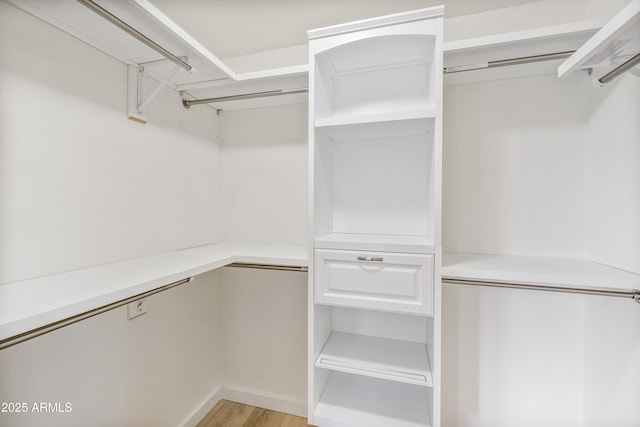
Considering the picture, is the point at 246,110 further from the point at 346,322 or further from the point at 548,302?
the point at 548,302

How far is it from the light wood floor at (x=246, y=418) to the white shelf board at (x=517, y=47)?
2118mm

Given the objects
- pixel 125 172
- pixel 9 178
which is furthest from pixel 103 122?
pixel 9 178

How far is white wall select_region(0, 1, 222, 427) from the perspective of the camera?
0.88 m

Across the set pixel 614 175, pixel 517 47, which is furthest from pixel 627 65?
pixel 614 175

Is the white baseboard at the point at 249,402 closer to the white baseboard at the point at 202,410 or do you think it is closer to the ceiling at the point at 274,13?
the white baseboard at the point at 202,410

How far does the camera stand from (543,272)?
3.36 ft

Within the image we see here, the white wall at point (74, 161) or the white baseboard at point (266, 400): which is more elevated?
the white wall at point (74, 161)

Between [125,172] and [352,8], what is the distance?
1322mm

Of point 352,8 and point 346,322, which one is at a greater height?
point 352,8

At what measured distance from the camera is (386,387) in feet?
4.71

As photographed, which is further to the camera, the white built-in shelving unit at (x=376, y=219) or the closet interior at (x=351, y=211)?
the white built-in shelving unit at (x=376, y=219)

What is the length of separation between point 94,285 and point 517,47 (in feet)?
5.71

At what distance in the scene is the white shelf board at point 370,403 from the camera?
1222mm

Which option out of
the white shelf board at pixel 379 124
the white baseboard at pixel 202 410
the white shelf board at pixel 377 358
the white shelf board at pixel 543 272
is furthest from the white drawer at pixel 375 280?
the white baseboard at pixel 202 410
